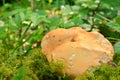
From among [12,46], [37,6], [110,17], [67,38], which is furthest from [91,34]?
[37,6]

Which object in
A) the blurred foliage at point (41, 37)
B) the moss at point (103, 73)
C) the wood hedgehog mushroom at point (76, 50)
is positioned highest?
the wood hedgehog mushroom at point (76, 50)

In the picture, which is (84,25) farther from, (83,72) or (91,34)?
(83,72)

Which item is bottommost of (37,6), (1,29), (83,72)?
(37,6)

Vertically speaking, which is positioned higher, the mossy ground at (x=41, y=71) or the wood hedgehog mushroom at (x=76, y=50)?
the wood hedgehog mushroom at (x=76, y=50)

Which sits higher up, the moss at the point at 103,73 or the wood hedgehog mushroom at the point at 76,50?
the wood hedgehog mushroom at the point at 76,50

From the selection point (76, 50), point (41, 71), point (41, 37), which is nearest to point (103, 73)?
point (76, 50)
